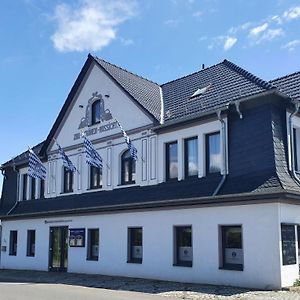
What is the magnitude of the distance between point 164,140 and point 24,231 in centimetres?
1080

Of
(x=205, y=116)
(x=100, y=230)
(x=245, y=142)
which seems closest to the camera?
(x=245, y=142)

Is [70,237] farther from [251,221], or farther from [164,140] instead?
[251,221]

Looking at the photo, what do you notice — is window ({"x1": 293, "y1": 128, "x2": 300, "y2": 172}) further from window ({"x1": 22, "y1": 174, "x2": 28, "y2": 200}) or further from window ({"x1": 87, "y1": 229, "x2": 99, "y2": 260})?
window ({"x1": 22, "y1": 174, "x2": 28, "y2": 200})

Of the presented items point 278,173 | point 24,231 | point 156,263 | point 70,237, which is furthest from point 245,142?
point 24,231

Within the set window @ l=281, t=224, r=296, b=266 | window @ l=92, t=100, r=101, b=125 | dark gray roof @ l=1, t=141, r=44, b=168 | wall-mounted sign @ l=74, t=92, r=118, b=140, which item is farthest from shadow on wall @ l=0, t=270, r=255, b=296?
dark gray roof @ l=1, t=141, r=44, b=168

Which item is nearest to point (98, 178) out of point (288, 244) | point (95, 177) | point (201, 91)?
point (95, 177)

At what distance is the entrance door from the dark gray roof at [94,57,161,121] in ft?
23.5

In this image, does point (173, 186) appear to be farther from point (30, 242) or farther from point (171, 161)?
point (30, 242)

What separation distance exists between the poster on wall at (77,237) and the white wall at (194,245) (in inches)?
9.1

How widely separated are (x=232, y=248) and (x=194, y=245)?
1492 millimetres

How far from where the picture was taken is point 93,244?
22000 mm

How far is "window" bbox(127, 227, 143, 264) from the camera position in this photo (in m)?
19.5

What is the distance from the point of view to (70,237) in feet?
75.1

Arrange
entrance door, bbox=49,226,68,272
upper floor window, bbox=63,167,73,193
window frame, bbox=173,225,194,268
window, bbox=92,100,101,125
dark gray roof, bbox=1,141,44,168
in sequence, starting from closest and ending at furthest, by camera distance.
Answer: window frame, bbox=173,225,194,268 → entrance door, bbox=49,226,68,272 → window, bbox=92,100,101,125 → upper floor window, bbox=63,167,73,193 → dark gray roof, bbox=1,141,44,168
